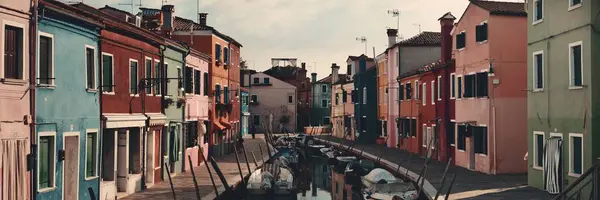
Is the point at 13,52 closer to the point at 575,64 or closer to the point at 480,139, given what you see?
the point at 575,64

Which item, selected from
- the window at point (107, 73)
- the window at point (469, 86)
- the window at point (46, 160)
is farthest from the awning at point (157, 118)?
the window at point (469, 86)

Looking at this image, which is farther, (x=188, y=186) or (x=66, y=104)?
(x=188, y=186)

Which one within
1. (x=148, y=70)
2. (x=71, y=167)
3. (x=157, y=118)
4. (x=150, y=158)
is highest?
(x=148, y=70)

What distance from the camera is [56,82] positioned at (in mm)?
15633

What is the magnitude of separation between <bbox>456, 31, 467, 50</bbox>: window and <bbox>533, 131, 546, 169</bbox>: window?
8832 mm

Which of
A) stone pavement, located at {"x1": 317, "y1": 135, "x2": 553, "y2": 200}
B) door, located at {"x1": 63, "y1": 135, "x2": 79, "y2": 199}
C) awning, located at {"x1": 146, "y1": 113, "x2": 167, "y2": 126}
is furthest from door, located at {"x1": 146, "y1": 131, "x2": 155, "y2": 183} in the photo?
stone pavement, located at {"x1": 317, "y1": 135, "x2": 553, "y2": 200}

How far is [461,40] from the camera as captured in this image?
3022 cm

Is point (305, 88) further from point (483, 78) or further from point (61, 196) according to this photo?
point (61, 196)

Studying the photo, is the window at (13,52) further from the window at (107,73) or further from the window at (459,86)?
the window at (459,86)

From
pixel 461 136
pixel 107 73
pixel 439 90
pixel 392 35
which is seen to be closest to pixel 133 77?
pixel 107 73

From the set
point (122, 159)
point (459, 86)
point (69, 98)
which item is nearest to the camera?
point (69, 98)

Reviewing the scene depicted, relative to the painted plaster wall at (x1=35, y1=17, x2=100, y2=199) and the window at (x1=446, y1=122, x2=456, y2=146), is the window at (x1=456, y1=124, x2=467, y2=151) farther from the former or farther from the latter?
the painted plaster wall at (x1=35, y1=17, x2=100, y2=199)

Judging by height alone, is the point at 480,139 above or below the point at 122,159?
above

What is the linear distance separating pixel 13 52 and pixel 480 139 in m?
19.9
